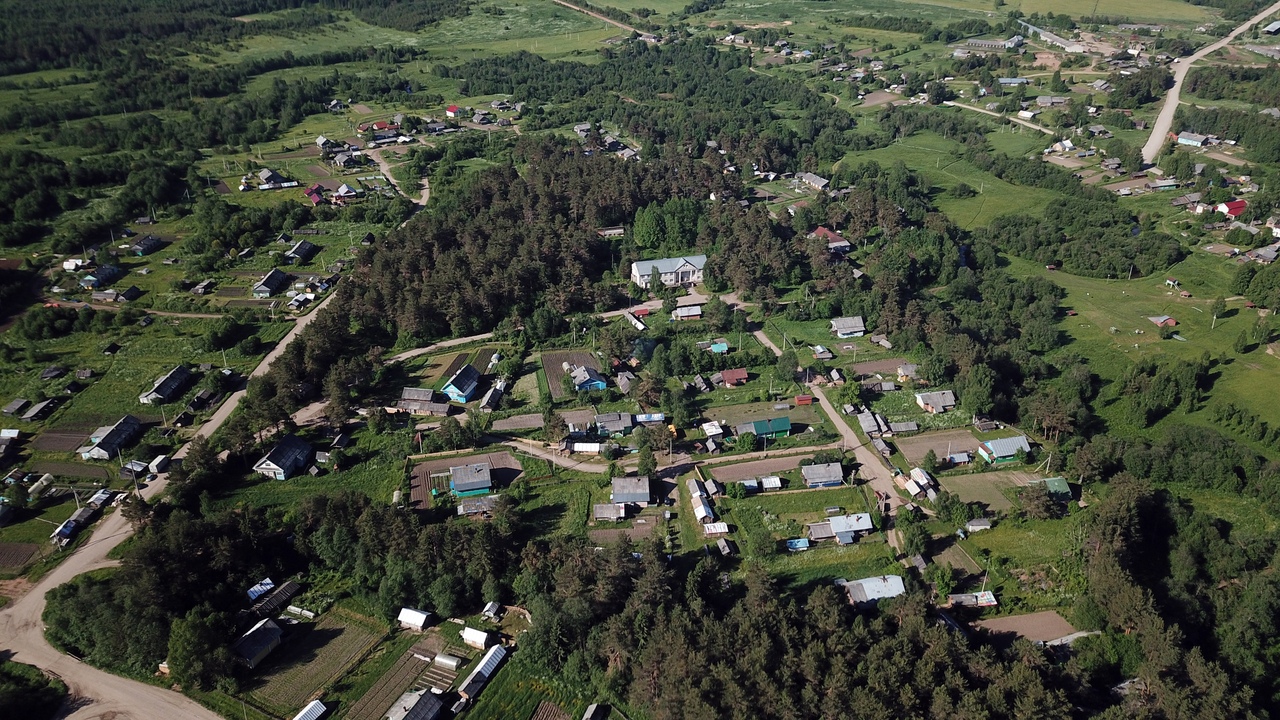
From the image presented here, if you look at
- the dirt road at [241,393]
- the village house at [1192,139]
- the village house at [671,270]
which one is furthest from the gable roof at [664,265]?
the village house at [1192,139]

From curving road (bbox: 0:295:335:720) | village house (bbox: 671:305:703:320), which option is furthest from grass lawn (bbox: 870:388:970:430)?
curving road (bbox: 0:295:335:720)

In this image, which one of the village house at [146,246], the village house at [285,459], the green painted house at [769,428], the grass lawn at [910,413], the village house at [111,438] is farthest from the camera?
the village house at [146,246]

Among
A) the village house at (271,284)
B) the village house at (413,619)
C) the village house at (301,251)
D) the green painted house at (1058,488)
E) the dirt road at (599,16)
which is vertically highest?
the dirt road at (599,16)

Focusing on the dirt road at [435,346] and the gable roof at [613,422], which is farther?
the dirt road at [435,346]

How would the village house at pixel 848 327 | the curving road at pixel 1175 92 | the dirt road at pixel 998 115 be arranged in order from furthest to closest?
the dirt road at pixel 998 115 → the curving road at pixel 1175 92 → the village house at pixel 848 327

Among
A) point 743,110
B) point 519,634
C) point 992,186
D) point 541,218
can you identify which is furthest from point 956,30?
point 519,634

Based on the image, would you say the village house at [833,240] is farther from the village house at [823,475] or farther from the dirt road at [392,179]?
the dirt road at [392,179]

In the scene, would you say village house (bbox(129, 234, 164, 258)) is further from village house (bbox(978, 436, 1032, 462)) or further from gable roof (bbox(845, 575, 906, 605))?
village house (bbox(978, 436, 1032, 462))
